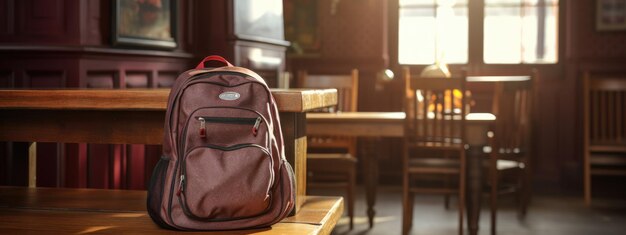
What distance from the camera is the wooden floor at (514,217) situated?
15.1ft

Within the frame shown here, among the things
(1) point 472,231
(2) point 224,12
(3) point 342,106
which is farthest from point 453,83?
(2) point 224,12

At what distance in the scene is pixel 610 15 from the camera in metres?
6.39

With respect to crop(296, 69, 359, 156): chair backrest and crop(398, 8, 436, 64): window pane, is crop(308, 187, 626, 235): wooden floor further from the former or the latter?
crop(398, 8, 436, 64): window pane

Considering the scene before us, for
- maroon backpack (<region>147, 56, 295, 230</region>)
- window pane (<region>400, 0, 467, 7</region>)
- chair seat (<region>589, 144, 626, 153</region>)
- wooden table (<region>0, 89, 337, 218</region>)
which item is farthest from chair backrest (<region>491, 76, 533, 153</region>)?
maroon backpack (<region>147, 56, 295, 230</region>)

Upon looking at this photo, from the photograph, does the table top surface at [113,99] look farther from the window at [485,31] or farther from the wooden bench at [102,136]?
the window at [485,31]

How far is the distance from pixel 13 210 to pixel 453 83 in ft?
8.59

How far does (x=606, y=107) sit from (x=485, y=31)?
114cm

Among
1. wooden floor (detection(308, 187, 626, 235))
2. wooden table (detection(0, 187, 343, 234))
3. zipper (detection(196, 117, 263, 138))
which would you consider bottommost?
wooden floor (detection(308, 187, 626, 235))

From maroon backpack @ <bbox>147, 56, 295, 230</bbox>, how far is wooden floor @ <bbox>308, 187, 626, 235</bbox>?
2.96 m

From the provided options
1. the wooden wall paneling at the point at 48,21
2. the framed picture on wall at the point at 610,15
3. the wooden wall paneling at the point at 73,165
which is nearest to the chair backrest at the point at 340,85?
the wooden wall paneling at the point at 73,165

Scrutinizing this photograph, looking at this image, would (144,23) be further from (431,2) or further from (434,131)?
(431,2)

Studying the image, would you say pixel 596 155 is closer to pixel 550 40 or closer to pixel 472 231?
pixel 550 40

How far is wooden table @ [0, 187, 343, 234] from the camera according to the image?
1673 mm

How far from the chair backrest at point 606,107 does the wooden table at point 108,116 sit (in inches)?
156
